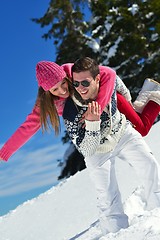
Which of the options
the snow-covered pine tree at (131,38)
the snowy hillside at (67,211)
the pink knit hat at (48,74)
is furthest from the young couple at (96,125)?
the snow-covered pine tree at (131,38)

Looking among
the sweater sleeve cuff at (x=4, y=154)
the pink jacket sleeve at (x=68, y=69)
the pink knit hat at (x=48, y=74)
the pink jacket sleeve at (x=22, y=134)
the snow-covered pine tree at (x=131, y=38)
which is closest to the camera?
the pink knit hat at (x=48, y=74)

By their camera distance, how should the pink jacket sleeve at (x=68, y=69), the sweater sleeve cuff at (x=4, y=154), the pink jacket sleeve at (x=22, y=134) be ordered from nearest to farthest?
the pink jacket sleeve at (x=68, y=69), the pink jacket sleeve at (x=22, y=134), the sweater sleeve cuff at (x=4, y=154)

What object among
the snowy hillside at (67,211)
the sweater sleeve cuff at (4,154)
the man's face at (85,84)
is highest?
the man's face at (85,84)

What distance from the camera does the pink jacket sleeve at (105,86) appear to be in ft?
9.17

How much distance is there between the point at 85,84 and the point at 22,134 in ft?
2.07

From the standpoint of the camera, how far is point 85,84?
2.79 m

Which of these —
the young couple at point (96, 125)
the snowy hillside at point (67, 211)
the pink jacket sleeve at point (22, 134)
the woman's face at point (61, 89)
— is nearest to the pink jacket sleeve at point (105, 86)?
the young couple at point (96, 125)

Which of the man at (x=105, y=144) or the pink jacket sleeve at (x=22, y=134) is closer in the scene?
the man at (x=105, y=144)

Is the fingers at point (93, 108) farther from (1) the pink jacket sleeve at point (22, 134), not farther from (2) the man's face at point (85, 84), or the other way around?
(1) the pink jacket sleeve at point (22, 134)

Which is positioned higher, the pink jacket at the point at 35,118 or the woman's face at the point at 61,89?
the woman's face at the point at 61,89

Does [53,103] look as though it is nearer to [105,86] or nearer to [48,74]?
[48,74]

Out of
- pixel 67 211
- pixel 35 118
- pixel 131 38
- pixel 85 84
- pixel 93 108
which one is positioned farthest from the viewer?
pixel 131 38

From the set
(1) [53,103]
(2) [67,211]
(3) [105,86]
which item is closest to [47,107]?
(1) [53,103]

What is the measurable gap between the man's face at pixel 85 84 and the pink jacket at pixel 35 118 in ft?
0.19
